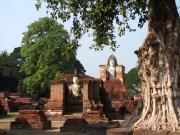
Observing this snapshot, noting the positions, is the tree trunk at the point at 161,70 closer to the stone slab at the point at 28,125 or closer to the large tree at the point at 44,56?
the stone slab at the point at 28,125

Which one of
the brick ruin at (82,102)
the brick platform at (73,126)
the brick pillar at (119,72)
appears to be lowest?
the brick platform at (73,126)

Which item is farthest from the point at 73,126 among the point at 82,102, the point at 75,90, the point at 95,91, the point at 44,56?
the point at 44,56

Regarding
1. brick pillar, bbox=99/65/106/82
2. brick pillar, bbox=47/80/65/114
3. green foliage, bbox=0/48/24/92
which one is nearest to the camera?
brick pillar, bbox=47/80/65/114

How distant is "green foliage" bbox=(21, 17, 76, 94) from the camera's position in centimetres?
3234

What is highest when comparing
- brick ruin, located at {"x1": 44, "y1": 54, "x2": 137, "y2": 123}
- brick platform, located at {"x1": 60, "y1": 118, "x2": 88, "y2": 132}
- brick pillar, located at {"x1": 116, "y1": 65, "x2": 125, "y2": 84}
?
brick pillar, located at {"x1": 116, "y1": 65, "x2": 125, "y2": 84}

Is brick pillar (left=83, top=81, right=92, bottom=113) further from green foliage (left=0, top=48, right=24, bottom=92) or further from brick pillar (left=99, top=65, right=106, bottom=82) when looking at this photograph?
green foliage (left=0, top=48, right=24, bottom=92)

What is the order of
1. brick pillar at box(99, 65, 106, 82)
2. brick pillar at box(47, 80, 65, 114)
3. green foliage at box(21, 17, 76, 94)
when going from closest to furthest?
1. brick pillar at box(47, 80, 65, 114)
2. green foliage at box(21, 17, 76, 94)
3. brick pillar at box(99, 65, 106, 82)

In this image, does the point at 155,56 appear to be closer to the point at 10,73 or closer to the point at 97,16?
the point at 97,16

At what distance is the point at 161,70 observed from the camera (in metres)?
7.53

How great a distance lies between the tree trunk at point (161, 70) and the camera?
7.30 metres

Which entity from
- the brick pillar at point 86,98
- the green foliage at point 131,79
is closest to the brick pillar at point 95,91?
the brick pillar at point 86,98

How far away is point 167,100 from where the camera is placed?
736 centimetres

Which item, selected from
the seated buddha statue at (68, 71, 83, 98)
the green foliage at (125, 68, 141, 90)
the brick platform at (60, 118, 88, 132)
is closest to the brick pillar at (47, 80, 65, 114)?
the seated buddha statue at (68, 71, 83, 98)

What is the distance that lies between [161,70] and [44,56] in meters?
26.3
